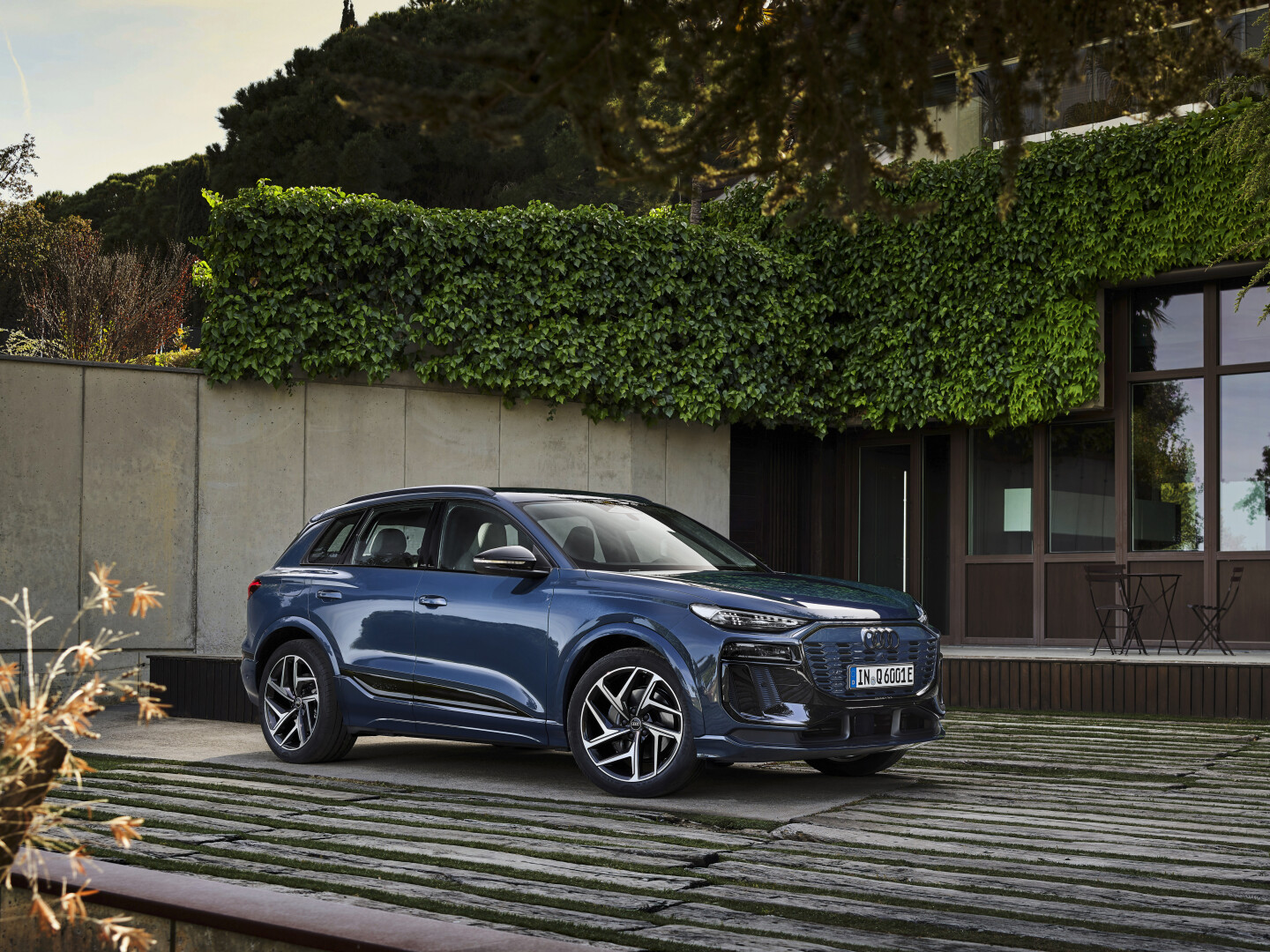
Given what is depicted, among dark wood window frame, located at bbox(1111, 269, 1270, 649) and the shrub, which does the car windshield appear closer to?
dark wood window frame, located at bbox(1111, 269, 1270, 649)

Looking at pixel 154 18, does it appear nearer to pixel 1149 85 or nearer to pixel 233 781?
pixel 233 781

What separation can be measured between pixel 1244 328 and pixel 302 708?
39.3 feet

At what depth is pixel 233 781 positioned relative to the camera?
775 cm

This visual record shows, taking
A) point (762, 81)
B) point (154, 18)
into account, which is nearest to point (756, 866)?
point (762, 81)

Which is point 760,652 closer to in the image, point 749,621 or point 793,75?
point 749,621

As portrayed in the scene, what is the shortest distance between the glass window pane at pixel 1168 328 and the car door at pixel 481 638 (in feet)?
35.6

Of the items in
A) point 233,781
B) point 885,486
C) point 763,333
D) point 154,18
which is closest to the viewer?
point 233,781

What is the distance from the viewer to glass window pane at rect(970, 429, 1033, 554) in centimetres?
→ 1747

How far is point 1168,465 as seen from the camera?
16.3 metres

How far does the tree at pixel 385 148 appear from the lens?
29516mm

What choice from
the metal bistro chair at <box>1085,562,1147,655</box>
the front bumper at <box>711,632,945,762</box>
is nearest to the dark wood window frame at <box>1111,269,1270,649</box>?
the metal bistro chair at <box>1085,562,1147,655</box>

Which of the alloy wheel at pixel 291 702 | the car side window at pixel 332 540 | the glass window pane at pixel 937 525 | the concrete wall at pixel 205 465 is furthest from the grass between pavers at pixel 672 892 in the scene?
the glass window pane at pixel 937 525

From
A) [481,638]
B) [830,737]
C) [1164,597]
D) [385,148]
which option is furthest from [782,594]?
[385,148]

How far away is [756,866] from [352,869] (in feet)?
4.97
